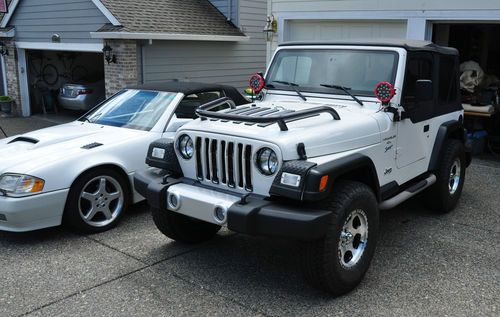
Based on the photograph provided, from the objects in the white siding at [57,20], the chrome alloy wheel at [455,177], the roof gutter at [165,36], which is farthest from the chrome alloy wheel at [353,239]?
the white siding at [57,20]

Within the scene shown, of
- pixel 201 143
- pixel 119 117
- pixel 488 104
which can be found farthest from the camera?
pixel 488 104

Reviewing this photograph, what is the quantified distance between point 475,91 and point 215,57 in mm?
6471

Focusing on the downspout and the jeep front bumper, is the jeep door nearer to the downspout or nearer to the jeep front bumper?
the jeep front bumper

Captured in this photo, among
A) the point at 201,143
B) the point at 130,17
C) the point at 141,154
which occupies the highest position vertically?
the point at 130,17

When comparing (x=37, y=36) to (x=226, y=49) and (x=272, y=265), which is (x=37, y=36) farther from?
(x=272, y=265)

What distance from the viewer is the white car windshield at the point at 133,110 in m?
5.93

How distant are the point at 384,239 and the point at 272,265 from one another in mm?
1287

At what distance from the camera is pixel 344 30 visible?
9.73 metres

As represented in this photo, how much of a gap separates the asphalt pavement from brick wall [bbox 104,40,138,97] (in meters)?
5.84

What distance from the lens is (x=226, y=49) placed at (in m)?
13.5

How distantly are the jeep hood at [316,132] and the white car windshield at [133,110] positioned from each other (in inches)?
68.8

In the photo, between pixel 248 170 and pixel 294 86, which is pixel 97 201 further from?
pixel 294 86

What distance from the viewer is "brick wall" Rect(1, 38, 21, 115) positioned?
14.3 metres

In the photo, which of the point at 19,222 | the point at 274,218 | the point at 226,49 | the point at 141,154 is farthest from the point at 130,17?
the point at 274,218
